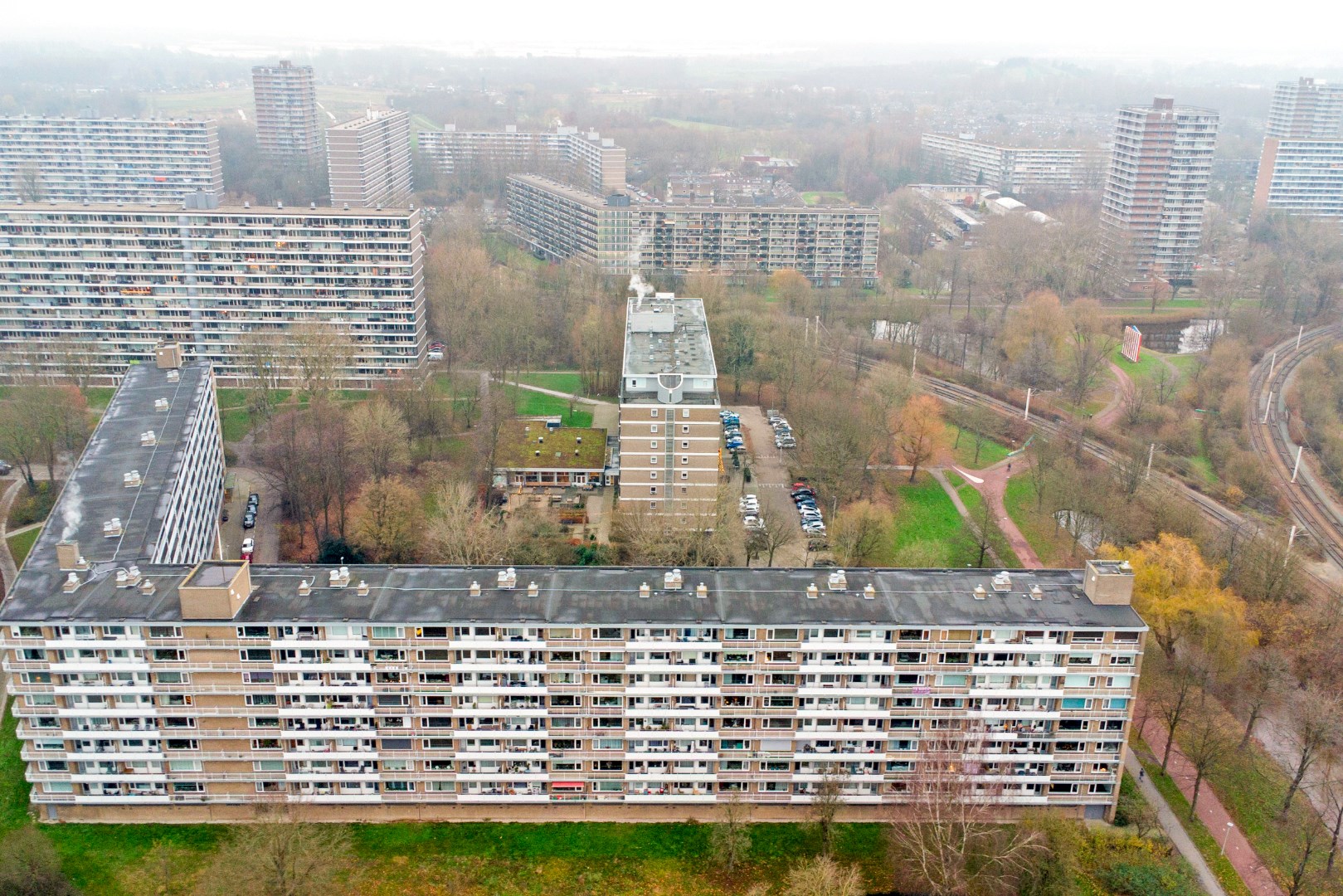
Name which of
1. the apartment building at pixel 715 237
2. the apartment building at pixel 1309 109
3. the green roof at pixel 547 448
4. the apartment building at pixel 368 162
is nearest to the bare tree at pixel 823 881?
the green roof at pixel 547 448

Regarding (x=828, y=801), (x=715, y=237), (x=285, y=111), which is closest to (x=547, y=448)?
(x=828, y=801)

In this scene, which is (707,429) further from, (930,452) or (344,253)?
(344,253)

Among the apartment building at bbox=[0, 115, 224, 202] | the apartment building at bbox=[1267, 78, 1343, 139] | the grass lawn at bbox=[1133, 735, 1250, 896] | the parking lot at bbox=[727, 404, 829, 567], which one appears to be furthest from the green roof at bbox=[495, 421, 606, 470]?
the apartment building at bbox=[1267, 78, 1343, 139]

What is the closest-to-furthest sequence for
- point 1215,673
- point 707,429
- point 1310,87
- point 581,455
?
point 1215,673, point 707,429, point 581,455, point 1310,87

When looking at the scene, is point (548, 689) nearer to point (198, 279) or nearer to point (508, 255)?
point (198, 279)

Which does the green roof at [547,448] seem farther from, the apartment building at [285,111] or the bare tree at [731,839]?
the apartment building at [285,111]

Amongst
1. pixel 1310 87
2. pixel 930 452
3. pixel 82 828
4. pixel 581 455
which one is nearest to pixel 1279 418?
pixel 930 452

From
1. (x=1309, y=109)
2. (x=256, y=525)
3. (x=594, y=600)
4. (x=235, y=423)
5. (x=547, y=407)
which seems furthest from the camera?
(x=1309, y=109)
